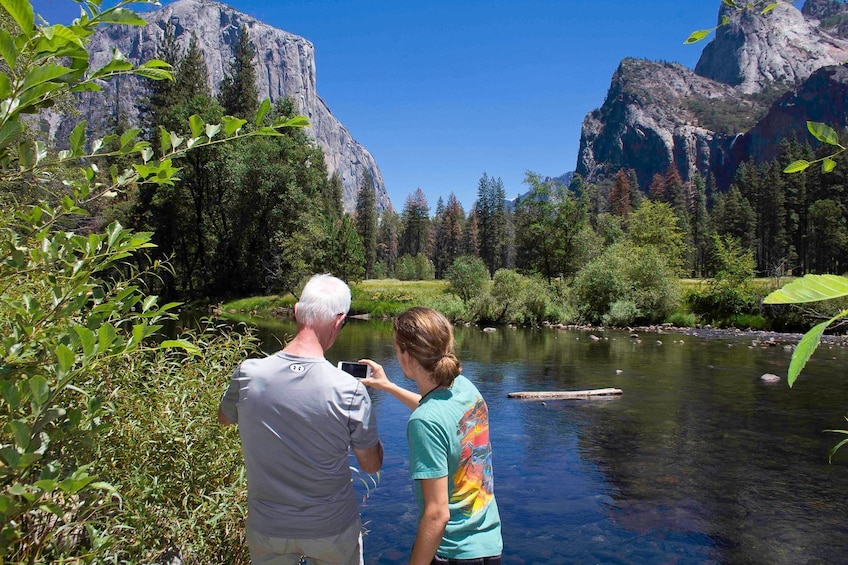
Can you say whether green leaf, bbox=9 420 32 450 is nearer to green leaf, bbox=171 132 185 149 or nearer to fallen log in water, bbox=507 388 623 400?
green leaf, bbox=171 132 185 149

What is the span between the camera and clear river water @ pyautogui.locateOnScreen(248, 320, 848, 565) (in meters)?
8.11

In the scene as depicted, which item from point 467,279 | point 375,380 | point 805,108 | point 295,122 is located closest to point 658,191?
point 467,279

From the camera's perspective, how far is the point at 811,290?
0.65m

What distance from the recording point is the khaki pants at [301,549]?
3045 mm

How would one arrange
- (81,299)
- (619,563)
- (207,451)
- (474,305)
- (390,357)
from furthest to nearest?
(474,305) → (390,357) → (619,563) → (207,451) → (81,299)

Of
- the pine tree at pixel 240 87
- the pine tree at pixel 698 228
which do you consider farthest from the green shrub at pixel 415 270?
the pine tree at pixel 698 228

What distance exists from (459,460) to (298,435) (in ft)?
2.74

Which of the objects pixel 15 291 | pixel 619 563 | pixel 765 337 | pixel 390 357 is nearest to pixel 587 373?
pixel 390 357

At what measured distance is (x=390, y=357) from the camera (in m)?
22.5

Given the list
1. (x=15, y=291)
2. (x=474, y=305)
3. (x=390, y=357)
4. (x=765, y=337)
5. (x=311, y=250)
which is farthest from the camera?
(x=311, y=250)

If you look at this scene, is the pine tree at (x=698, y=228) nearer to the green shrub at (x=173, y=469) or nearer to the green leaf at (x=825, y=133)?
the green shrub at (x=173, y=469)

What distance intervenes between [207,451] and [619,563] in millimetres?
5671

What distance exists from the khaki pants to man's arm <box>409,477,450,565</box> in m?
0.45

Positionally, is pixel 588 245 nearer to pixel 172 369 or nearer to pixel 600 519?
pixel 600 519
